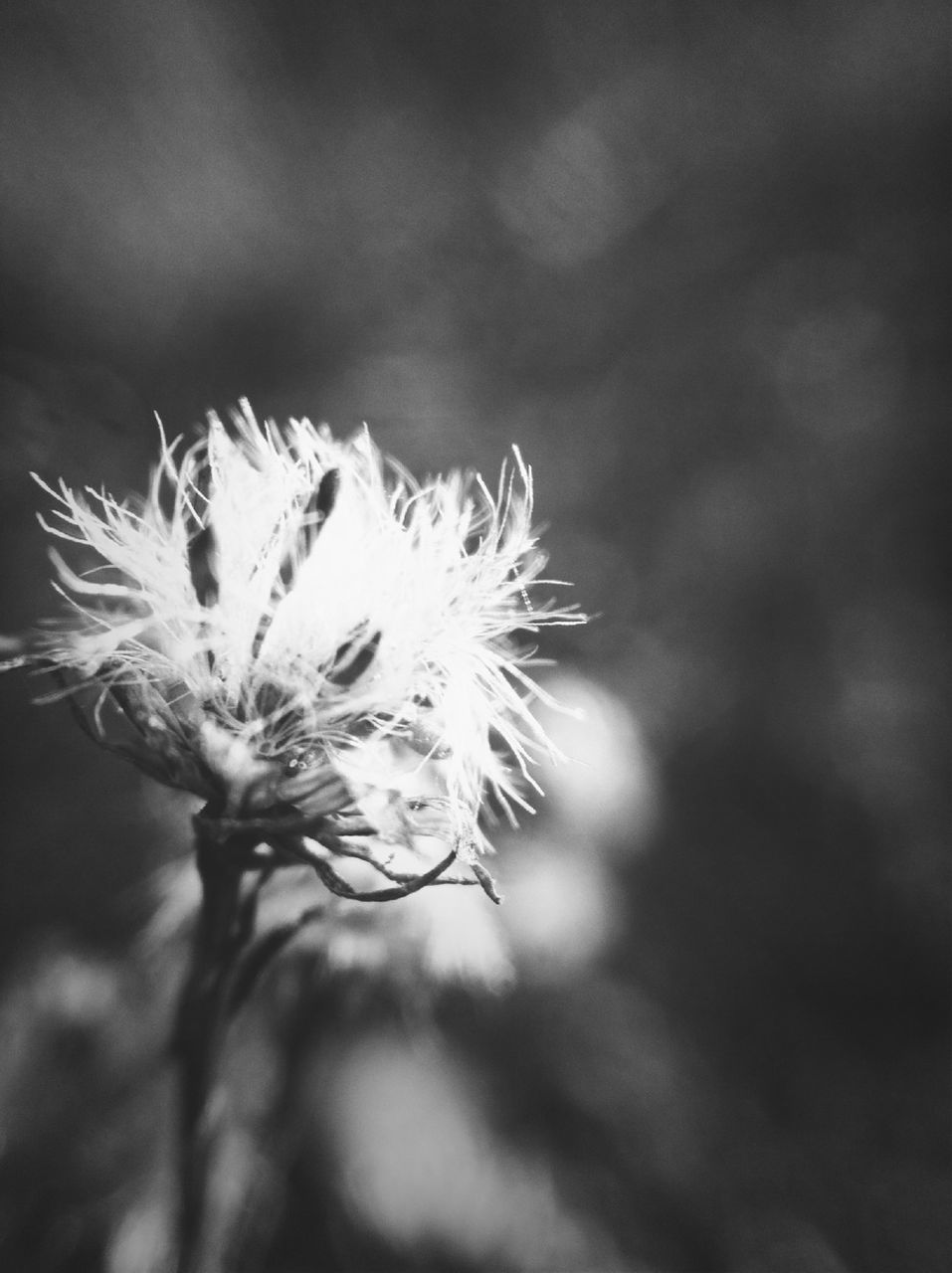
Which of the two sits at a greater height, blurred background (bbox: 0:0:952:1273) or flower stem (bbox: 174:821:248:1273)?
blurred background (bbox: 0:0:952:1273)

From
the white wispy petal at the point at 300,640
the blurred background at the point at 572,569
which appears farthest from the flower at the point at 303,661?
the blurred background at the point at 572,569

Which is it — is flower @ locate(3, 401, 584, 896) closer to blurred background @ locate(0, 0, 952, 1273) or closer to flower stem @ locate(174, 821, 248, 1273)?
flower stem @ locate(174, 821, 248, 1273)

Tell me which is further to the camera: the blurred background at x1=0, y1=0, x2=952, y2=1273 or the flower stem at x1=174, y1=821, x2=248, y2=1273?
the blurred background at x1=0, y1=0, x2=952, y2=1273

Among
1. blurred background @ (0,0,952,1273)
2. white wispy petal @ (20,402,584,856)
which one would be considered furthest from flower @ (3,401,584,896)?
blurred background @ (0,0,952,1273)

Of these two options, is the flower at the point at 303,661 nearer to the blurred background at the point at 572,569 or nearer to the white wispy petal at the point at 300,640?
the white wispy petal at the point at 300,640

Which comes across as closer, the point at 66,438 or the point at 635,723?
the point at 66,438

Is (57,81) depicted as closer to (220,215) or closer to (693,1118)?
(220,215)

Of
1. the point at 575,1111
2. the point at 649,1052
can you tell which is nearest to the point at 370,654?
the point at 575,1111
